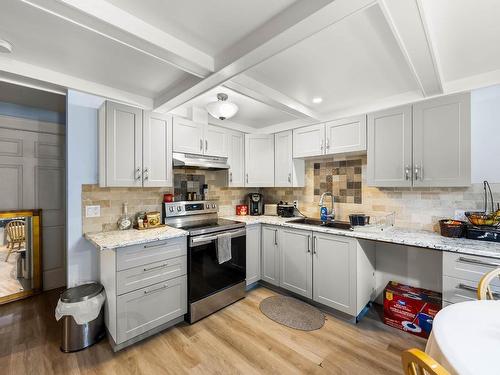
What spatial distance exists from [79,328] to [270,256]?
2.03 metres

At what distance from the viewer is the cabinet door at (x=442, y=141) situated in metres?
2.01

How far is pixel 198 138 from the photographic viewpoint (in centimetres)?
285

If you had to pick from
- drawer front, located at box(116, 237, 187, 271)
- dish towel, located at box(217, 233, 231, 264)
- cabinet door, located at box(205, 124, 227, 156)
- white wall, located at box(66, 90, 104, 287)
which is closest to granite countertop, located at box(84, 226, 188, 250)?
drawer front, located at box(116, 237, 187, 271)

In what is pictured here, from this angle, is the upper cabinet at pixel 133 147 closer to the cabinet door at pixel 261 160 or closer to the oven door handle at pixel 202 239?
the oven door handle at pixel 202 239

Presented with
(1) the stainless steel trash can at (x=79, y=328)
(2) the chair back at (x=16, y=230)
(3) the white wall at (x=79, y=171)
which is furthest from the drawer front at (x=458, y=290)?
(2) the chair back at (x=16, y=230)

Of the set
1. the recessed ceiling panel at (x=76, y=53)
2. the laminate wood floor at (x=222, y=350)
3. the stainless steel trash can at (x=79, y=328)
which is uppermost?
the recessed ceiling panel at (x=76, y=53)

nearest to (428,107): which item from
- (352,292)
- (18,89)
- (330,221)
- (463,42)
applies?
(463,42)

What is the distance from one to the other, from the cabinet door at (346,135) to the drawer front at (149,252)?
2.02m

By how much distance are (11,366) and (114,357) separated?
72cm

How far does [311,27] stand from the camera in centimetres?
129

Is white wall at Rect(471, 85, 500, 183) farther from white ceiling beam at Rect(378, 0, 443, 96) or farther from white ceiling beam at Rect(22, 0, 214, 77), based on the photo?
white ceiling beam at Rect(22, 0, 214, 77)

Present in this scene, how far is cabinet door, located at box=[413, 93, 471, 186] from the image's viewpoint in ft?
6.59

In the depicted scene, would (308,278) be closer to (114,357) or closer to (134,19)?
(114,357)

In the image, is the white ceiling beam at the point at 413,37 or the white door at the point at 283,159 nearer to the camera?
the white ceiling beam at the point at 413,37
